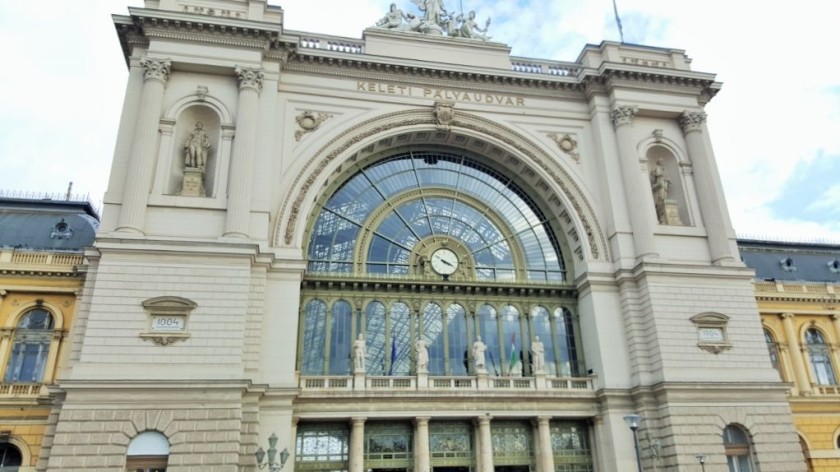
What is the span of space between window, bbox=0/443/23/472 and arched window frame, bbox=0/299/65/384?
9.90 feet

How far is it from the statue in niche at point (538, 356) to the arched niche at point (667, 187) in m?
9.60

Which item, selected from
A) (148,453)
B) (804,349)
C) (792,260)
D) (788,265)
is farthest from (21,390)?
(792,260)

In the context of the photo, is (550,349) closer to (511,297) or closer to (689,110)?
(511,297)

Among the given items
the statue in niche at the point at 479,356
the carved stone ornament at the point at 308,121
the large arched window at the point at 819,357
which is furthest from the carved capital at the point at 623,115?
the large arched window at the point at 819,357

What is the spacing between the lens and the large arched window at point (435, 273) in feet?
101

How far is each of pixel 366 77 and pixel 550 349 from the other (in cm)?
1703

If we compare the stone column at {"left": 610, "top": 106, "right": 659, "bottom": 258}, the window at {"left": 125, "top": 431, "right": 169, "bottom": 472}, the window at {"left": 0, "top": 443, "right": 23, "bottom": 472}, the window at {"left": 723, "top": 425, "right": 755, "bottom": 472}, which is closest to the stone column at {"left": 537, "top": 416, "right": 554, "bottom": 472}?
the window at {"left": 723, "top": 425, "right": 755, "bottom": 472}

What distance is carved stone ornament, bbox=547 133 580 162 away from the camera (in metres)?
35.5

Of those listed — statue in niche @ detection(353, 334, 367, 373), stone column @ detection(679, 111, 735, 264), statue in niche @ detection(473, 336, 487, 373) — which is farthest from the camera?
stone column @ detection(679, 111, 735, 264)

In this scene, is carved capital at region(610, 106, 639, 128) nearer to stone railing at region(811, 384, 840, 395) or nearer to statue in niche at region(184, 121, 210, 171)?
stone railing at region(811, 384, 840, 395)

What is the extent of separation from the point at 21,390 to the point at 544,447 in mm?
24402

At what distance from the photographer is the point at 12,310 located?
3181 cm

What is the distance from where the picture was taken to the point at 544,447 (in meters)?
29.5

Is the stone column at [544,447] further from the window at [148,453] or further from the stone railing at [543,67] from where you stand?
the stone railing at [543,67]
